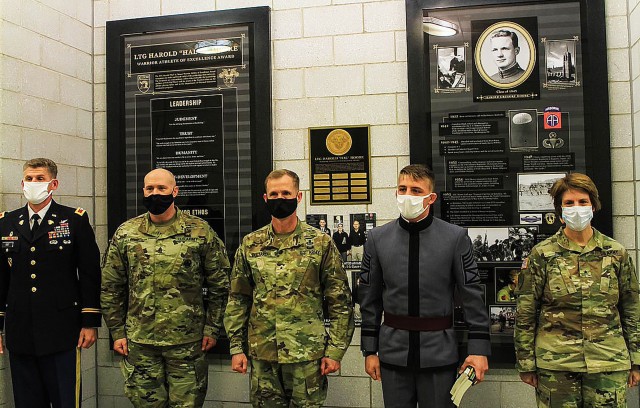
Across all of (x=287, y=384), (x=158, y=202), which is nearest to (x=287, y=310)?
(x=287, y=384)

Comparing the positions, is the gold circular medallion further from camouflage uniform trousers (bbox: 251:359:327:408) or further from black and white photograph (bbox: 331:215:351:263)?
camouflage uniform trousers (bbox: 251:359:327:408)

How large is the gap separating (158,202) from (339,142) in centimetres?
122

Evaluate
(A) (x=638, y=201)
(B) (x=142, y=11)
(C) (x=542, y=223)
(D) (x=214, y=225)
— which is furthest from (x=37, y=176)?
(A) (x=638, y=201)

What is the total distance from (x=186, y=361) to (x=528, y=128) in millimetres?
2333

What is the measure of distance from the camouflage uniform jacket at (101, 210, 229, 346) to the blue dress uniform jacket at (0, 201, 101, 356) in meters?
0.15

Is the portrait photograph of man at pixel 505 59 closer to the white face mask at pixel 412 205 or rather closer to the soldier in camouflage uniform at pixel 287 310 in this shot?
the white face mask at pixel 412 205

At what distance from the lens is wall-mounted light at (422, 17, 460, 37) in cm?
331

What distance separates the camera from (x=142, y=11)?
148 inches

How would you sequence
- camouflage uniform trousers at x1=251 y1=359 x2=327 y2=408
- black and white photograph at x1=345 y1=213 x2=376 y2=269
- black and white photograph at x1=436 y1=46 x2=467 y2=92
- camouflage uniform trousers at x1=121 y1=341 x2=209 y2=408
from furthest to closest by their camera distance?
1. black and white photograph at x1=345 y1=213 x2=376 y2=269
2. black and white photograph at x1=436 y1=46 x2=467 y2=92
3. camouflage uniform trousers at x1=121 y1=341 x2=209 y2=408
4. camouflage uniform trousers at x1=251 y1=359 x2=327 y2=408

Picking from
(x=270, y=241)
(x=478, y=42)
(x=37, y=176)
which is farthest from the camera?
(x=478, y=42)

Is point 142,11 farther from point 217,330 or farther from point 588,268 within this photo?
→ point 588,268

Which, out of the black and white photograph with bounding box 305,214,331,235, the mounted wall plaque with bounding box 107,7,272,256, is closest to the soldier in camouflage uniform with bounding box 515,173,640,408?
the black and white photograph with bounding box 305,214,331,235

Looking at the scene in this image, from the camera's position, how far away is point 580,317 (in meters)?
2.39

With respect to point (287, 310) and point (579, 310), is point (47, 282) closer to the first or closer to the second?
point (287, 310)
